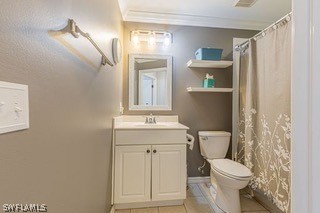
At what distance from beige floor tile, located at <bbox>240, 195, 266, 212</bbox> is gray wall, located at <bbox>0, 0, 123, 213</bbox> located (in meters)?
1.63

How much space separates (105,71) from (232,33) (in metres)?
2.02

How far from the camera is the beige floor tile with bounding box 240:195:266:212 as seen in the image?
75.4 inches

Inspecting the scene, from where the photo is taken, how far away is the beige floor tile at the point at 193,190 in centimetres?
218

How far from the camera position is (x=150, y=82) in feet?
8.14

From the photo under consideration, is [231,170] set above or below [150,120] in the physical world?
below

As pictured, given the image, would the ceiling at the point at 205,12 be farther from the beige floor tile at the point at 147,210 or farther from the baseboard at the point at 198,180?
the beige floor tile at the point at 147,210

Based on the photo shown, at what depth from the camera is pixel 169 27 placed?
2.48 metres

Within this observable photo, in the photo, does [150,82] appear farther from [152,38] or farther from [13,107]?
[13,107]

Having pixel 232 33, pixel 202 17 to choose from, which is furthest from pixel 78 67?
pixel 232 33

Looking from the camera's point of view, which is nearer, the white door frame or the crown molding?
the white door frame

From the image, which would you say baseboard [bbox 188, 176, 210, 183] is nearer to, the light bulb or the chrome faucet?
the chrome faucet

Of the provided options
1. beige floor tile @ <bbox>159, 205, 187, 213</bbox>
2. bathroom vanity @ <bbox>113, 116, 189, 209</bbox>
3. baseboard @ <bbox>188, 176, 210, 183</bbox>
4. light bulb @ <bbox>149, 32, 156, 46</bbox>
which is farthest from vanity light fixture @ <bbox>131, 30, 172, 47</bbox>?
beige floor tile @ <bbox>159, 205, 187, 213</bbox>

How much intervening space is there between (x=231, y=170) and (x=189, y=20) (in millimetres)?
1973

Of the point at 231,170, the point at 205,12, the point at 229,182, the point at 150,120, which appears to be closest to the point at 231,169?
the point at 231,170
